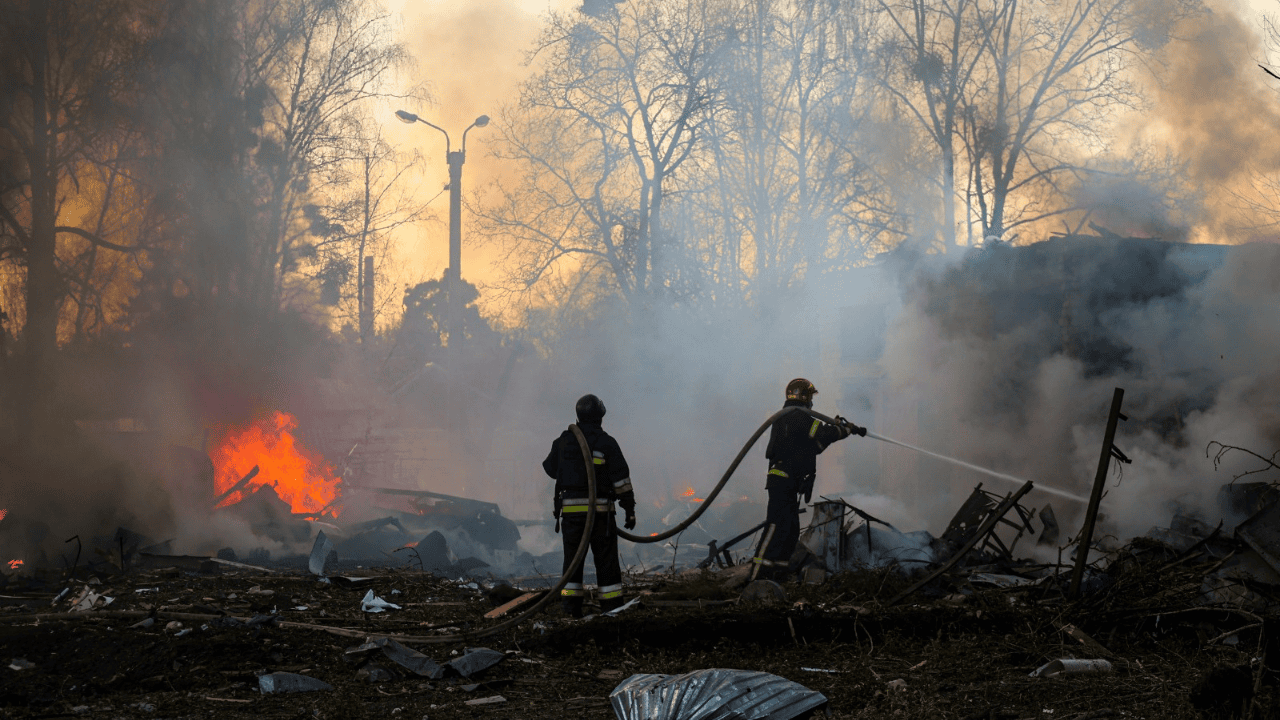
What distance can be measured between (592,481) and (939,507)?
7.41m

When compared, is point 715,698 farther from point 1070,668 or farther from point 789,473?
point 789,473

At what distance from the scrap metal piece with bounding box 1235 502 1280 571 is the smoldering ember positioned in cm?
8

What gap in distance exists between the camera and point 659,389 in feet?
65.2

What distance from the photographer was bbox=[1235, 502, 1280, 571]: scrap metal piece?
593 centimetres

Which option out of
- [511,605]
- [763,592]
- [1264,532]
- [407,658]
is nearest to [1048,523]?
[1264,532]

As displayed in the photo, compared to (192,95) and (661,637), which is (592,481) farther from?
(192,95)

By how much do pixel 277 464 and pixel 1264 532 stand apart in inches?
528

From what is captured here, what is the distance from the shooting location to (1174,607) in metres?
5.46

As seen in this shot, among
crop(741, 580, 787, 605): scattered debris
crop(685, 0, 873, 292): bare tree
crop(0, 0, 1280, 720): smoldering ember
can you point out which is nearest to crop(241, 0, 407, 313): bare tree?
crop(0, 0, 1280, 720): smoldering ember

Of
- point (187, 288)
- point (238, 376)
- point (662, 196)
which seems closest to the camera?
point (187, 288)

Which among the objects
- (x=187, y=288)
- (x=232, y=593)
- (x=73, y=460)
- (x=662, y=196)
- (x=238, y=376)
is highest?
(x=662, y=196)

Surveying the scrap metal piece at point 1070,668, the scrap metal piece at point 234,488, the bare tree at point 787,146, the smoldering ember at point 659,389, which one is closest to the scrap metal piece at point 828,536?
the smoldering ember at point 659,389

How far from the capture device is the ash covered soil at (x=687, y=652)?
4.32 metres

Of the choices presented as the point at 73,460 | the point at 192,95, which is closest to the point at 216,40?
the point at 192,95
